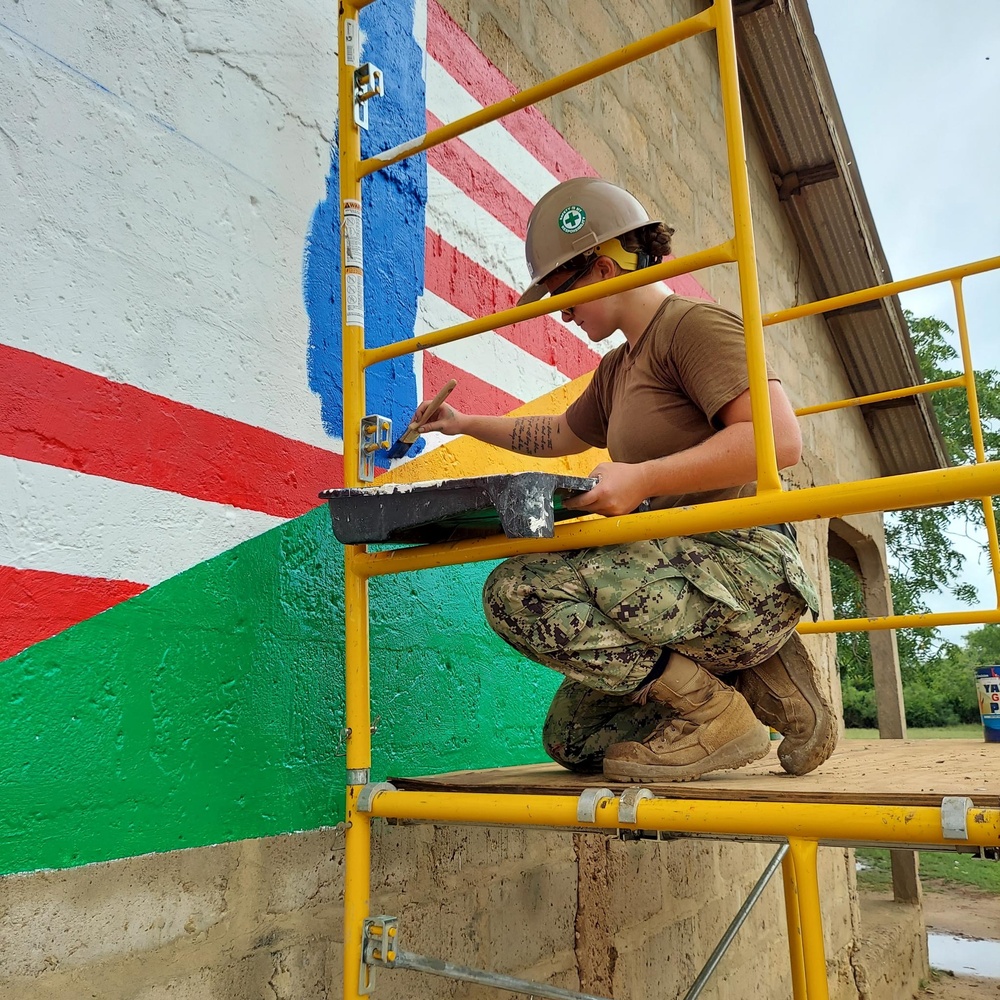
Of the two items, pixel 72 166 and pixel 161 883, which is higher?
pixel 72 166

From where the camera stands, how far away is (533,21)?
3006 mm

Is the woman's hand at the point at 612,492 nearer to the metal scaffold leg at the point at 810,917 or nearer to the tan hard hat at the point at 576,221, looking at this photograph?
the metal scaffold leg at the point at 810,917

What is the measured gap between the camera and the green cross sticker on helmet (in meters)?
1.88

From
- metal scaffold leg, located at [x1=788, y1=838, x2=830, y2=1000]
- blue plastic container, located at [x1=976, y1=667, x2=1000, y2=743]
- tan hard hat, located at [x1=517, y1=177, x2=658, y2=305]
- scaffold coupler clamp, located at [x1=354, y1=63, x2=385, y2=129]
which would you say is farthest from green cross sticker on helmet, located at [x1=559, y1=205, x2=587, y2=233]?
blue plastic container, located at [x1=976, y1=667, x2=1000, y2=743]

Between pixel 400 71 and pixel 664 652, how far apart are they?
1.61 meters

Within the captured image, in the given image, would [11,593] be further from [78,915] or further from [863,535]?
[863,535]

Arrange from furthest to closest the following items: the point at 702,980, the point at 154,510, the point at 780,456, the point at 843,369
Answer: the point at 843,369 → the point at 702,980 → the point at 154,510 → the point at 780,456

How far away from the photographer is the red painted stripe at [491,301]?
2.41m

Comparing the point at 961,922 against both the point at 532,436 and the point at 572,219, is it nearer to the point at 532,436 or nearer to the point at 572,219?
the point at 532,436

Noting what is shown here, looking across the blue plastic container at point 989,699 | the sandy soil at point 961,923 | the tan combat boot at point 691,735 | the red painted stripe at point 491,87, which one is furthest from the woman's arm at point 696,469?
the sandy soil at point 961,923

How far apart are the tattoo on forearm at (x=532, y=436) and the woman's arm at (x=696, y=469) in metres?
0.77

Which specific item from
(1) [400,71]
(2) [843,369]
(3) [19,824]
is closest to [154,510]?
(3) [19,824]

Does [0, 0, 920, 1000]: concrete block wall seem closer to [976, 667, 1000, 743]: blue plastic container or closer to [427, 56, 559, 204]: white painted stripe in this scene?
[427, 56, 559, 204]: white painted stripe

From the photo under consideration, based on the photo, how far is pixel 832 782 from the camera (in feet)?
4.75
